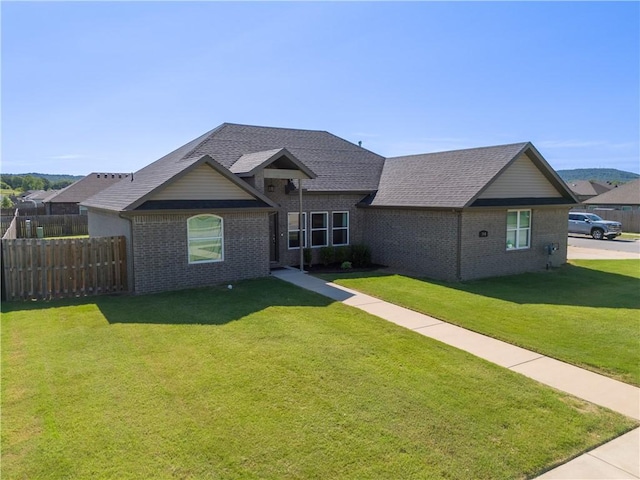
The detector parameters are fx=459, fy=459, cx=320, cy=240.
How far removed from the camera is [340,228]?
20.0 meters

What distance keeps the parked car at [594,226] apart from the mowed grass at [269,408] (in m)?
31.6

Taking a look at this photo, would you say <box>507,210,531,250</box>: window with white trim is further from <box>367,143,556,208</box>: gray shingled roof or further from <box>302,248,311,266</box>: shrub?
<box>302,248,311,266</box>: shrub

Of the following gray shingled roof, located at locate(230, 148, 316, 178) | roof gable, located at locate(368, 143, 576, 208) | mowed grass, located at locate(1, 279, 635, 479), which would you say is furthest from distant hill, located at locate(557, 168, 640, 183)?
mowed grass, located at locate(1, 279, 635, 479)

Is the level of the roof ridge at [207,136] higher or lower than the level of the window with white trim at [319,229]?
higher

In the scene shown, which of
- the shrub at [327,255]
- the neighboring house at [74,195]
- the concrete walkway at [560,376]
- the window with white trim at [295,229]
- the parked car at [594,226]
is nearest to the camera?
the concrete walkway at [560,376]

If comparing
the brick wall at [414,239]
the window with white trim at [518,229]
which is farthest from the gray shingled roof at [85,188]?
the window with white trim at [518,229]

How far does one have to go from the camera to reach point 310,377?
7270 mm

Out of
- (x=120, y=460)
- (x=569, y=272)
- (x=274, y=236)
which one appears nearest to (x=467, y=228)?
(x=569, y=272)

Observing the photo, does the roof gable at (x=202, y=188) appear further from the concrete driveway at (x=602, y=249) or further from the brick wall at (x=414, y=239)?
the concrete driveway at (x=602, y=249)

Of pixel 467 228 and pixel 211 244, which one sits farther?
pixel 467 228

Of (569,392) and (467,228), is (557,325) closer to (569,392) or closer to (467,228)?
(569,392)

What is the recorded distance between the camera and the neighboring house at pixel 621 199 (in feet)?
156

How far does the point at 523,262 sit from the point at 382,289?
750 centimetres

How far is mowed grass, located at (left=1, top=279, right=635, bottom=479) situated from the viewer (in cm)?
505
